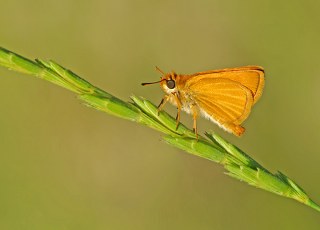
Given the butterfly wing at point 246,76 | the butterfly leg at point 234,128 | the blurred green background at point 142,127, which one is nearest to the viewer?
the butterfly wing at point 246,76

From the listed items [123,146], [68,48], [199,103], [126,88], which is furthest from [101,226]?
[199,103]

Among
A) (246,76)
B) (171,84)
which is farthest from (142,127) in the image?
(246,76)

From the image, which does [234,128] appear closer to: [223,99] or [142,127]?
[223,99]

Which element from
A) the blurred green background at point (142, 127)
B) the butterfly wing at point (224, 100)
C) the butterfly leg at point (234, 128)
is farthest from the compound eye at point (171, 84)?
the blurred green background at point (142, 127)

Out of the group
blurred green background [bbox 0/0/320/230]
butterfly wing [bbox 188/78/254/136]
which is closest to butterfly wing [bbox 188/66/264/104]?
butterfly wing [bbox 188/78/254/136]

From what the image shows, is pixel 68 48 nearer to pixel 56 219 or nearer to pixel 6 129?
pixel 6 129

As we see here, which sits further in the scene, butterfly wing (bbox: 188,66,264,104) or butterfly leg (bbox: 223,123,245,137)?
butterfly leg (bbox: 223,123,245,137)

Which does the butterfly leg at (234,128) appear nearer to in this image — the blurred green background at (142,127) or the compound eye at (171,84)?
the compound eye at (171,84)

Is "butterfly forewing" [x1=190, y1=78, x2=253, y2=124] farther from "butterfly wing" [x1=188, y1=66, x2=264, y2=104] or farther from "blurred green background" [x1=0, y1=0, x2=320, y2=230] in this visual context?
"blurred green background" [x1=0, y1=0, x2=320, y2=230]

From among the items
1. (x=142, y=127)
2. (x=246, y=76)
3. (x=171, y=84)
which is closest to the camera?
(x=246, y=76)
